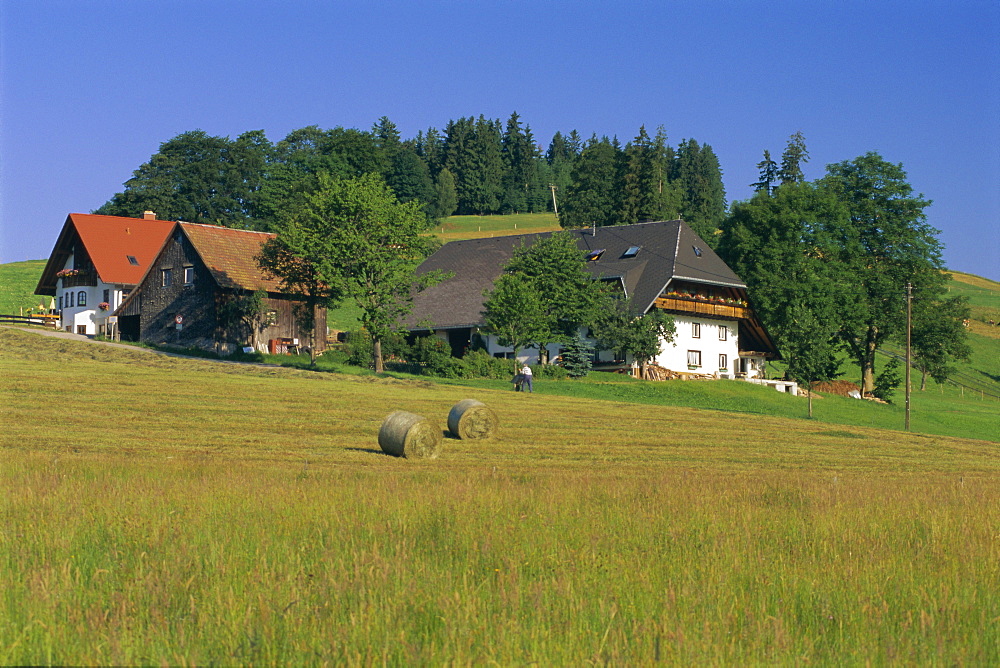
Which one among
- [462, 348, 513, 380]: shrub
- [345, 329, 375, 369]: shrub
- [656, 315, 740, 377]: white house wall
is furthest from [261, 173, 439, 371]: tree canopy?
[656, 315, 740, 377]: white house wall

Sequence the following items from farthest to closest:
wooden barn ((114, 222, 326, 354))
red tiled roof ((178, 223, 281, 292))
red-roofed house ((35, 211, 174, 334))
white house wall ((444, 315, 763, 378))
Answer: red-roofed house ((35, 211, 174, 334))
white house wall ((444, 315, 763, 378))
red tiled roof ((178, 223, 281, 292))
wooden barn ((114, 222, 326, 354))

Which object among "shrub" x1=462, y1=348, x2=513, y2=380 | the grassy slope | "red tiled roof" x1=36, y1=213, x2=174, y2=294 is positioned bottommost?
the grassy slope

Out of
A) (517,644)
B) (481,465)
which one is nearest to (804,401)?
(481,465)

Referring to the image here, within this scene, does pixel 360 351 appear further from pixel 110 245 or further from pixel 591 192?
pixel 591 192

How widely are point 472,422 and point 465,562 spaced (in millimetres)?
18757

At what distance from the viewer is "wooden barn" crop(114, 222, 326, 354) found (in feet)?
219

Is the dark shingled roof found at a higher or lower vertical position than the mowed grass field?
higher

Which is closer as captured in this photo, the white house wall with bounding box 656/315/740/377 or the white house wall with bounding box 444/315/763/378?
the white house wall with bounding box 444/315/763/378

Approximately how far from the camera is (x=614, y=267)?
7112 centimetres

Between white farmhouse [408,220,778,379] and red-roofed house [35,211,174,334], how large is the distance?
74.3 ft

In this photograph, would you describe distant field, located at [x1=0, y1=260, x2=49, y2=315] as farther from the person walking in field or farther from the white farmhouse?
the person walking in field

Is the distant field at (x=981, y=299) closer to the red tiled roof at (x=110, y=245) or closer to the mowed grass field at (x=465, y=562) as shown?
the red tiled roof at (x=110, y=245)

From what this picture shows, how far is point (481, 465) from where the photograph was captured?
2288 cm

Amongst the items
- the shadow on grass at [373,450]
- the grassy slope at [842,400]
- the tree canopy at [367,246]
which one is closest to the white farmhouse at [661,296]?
the tree canopy at [367,246]
